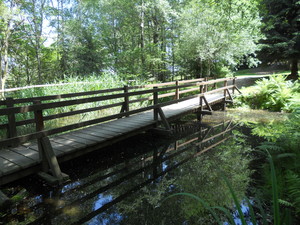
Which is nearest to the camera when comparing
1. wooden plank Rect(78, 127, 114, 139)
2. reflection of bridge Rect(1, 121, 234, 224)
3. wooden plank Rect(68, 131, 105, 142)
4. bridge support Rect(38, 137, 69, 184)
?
reflection of bridge Rect(1, 121, 234, 224)

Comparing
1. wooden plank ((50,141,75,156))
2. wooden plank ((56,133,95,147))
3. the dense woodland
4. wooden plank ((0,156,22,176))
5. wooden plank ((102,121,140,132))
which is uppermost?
the dense woodland

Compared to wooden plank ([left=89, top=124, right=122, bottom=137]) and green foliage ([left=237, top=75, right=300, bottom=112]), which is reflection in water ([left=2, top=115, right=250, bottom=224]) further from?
green foliage ([left=237, top=75, right=300, bottom=112])

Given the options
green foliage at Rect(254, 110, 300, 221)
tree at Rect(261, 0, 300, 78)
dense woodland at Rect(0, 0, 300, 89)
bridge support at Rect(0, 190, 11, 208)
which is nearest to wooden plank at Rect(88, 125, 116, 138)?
bridge support at Rect(0, 190, 11, 208)

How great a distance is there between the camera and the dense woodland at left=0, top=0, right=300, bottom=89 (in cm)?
1298

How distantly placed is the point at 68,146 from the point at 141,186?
1.79 meters

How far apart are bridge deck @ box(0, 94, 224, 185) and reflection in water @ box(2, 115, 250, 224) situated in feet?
1.26

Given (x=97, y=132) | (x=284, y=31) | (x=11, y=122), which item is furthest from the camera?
(x=284, y=31)

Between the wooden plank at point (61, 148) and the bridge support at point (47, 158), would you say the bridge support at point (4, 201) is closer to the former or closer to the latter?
the bridge support at point (47, 158)

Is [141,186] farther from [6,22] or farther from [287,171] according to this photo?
[6,22]

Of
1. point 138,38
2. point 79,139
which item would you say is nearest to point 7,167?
point 79,139

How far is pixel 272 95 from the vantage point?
978 centimetres

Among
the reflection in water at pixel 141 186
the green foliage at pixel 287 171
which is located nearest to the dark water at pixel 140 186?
the reflection in water at pixel 141 186

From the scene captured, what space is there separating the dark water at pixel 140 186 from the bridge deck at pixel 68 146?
1.21ft

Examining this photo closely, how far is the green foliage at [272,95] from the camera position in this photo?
945 cm
